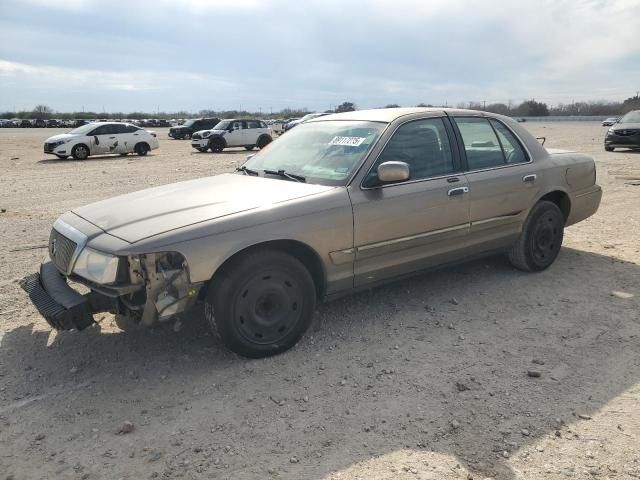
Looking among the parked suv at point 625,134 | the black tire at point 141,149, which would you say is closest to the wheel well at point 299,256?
the parked suv at point 625,134

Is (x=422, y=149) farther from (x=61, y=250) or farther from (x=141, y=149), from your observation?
(x=141, y=149)

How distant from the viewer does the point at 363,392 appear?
324cm

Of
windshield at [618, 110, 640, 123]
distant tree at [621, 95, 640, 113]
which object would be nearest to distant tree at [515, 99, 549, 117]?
distant tree at [621, 95, 640, 113]

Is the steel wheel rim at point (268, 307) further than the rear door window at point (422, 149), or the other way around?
the rear door window at point (422, 149)

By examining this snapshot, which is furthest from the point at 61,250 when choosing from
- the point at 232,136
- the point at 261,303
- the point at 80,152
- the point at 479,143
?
the point at 232,136

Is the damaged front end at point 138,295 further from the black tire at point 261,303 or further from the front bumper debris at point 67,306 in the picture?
the black tire at point 261,303

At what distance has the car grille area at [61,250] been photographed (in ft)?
11.7

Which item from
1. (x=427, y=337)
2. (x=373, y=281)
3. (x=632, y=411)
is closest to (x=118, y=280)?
(x=373, y=281)

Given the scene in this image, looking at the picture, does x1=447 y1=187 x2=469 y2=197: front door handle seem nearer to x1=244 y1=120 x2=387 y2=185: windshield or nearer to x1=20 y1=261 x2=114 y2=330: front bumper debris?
x1=244 y1=120 x2=387 y2=185: windshield

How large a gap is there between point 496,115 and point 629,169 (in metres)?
10.5

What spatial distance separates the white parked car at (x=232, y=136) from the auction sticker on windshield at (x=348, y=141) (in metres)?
20.6

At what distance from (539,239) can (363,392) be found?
2.98m

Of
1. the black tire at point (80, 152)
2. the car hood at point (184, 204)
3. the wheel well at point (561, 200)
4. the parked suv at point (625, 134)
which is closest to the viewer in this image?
the car hood at point (184, 204)

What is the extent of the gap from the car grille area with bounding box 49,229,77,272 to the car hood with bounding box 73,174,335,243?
0.69ft
